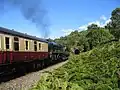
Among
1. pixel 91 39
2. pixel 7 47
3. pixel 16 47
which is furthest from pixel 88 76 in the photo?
pixel 91 39

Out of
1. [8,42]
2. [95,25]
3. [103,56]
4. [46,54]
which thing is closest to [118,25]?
[95,25]

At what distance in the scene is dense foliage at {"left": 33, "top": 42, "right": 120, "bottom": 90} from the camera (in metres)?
4.02

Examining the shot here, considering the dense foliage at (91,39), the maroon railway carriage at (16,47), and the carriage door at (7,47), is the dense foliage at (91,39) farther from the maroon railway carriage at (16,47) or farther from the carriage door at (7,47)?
the carriage door at (7,47)

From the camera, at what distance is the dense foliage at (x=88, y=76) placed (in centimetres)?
402

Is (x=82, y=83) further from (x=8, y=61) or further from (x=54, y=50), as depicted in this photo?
(x=54, y=50)

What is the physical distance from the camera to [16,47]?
1817cm

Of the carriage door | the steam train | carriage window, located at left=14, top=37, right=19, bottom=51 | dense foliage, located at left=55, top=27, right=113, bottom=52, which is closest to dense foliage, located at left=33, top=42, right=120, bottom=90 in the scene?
dense foliage, located at left=55, top=27, right=113, bottom=52

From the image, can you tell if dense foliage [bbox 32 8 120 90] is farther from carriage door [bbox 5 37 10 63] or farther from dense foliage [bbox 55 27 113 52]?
carriage door [bbox 5 37 10 63]

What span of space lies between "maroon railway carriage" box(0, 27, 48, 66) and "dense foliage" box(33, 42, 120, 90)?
10.8 metres

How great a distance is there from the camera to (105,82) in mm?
4164

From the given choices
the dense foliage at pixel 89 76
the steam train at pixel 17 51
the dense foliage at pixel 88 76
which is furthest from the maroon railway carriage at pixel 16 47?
the dense foliage at pixel 88 76

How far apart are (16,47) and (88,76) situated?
14274 mm

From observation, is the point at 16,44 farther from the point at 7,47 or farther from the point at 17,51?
the point at 7,47

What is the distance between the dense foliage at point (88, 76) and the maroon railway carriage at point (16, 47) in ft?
35.5
